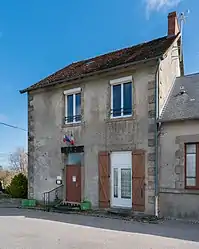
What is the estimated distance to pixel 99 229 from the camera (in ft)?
32.9

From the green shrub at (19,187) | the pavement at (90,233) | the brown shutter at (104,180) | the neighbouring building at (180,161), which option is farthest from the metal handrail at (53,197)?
the neighbouring building at (180,161)

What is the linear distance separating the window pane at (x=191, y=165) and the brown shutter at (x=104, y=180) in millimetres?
3511

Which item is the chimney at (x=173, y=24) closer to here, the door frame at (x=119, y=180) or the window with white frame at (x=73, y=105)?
the window with white frame at (x=73, y=105)

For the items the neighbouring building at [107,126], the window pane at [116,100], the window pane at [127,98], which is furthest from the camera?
the window pane at [116,100]

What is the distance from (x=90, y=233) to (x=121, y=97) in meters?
6.41

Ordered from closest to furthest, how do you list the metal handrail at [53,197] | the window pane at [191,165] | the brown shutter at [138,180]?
the window pane at [191,165]
the brown shutter at [138,180]
the metal handrail at [53,197]

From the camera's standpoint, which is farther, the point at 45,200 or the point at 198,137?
the point at 45,200

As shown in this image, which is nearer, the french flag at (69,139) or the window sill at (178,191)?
the window sill at (178,191)

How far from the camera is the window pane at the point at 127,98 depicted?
1369 cm

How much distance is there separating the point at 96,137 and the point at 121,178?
7.03 feet

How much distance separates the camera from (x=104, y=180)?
14.0 m

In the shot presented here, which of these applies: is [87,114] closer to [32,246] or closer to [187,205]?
[187,205]

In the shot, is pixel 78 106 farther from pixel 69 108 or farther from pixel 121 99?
pixel 121 99

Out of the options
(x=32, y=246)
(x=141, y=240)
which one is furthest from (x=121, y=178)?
(x=32, y=246)
